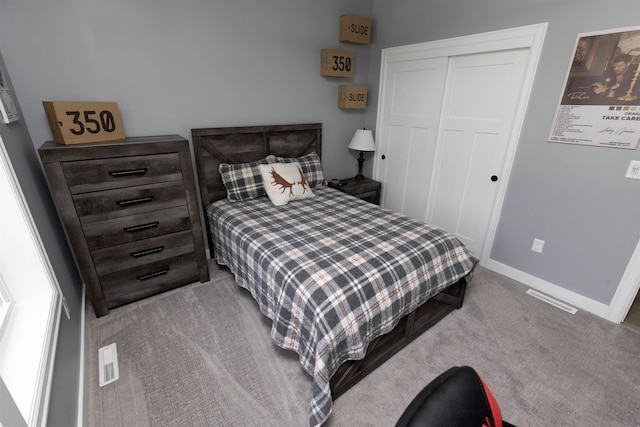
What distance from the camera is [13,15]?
5.59 feet

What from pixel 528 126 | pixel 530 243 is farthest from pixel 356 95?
pixel 530 243

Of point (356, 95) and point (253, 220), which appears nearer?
point (253, 220)

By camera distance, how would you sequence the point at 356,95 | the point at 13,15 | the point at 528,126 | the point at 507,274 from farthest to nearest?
the point at 356,95 < the point at 507,274 < the point at 528,126 < the point at 13,15

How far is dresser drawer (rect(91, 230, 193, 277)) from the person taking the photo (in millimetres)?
1986

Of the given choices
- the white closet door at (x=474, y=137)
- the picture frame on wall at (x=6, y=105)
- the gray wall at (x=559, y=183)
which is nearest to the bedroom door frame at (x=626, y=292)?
the gray wall at (x=559, y=183)

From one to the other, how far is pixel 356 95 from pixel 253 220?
1940 mm

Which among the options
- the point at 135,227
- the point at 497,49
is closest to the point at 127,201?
the point at 135,227

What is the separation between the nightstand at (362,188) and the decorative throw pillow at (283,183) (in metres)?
0.67

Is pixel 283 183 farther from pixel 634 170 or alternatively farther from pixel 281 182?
pixel 634 170

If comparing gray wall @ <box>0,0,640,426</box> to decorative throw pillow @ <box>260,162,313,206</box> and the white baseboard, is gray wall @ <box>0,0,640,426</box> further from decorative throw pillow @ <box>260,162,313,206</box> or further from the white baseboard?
decorative throw pillow @ <box>260,162,313,206</box>

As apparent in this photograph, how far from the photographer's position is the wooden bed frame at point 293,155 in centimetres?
163

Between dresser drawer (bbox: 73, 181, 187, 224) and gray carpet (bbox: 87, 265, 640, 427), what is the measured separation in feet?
2.39

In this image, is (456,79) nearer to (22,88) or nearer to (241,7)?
(241,7)

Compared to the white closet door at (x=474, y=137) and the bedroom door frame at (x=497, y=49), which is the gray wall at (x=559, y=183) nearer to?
the bedroom door frame at (x=497, y=49)
